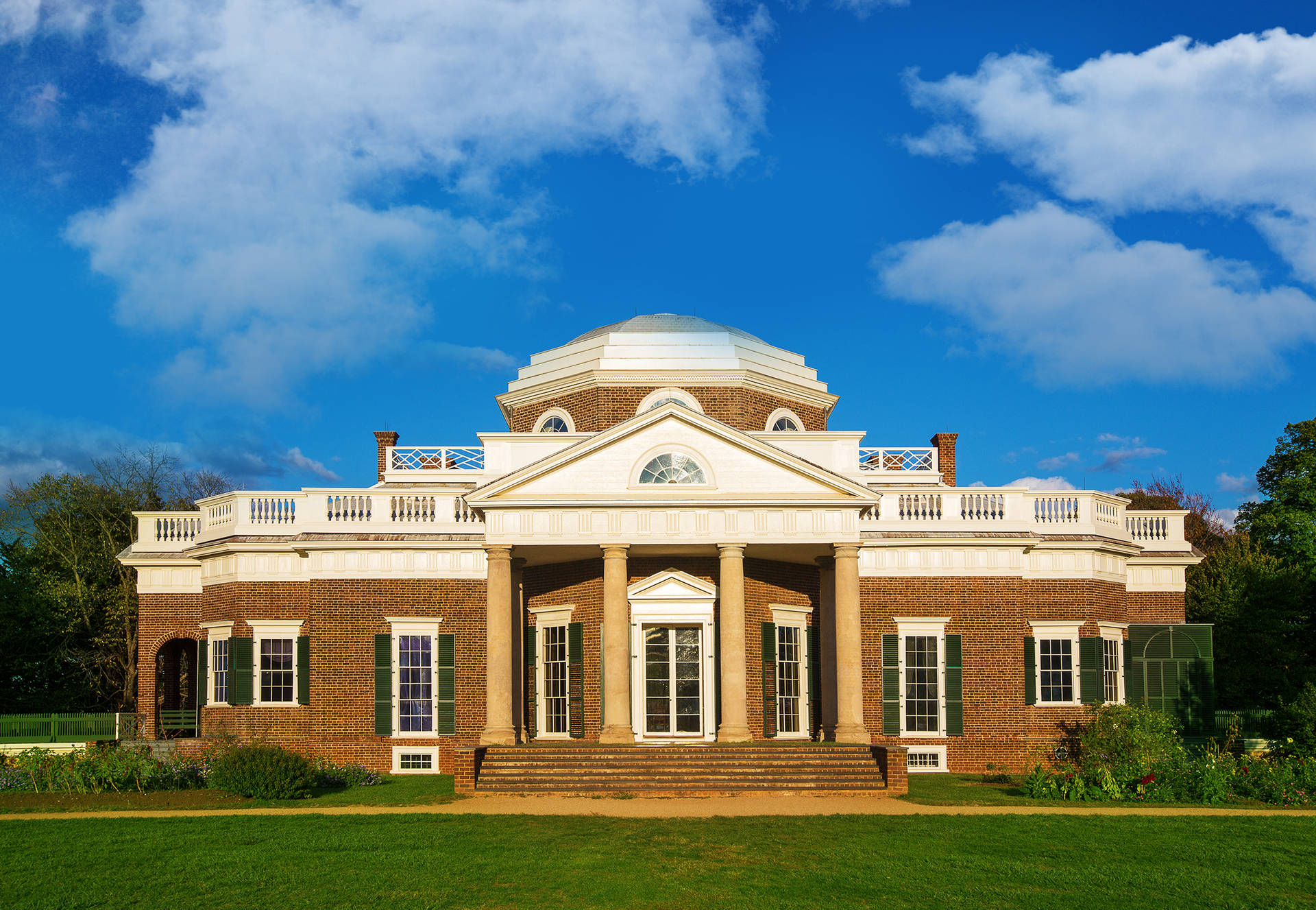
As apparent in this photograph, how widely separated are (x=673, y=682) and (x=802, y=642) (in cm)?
380

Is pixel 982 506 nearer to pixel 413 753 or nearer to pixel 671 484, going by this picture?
pixel 671 484

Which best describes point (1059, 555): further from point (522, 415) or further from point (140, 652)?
point (140, 652)

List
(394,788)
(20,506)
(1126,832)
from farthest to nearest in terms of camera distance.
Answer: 1. (20,506)
2. (394,788)
3. (1126,832)

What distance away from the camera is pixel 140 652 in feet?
98.2

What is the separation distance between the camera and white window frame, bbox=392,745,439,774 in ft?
91.3

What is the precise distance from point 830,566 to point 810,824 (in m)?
9.89

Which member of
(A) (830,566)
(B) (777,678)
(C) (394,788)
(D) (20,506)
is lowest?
(C) (394,788)

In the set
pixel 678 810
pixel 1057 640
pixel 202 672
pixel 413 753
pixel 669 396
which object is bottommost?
pixel 413 753

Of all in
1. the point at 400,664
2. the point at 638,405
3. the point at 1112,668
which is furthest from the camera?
the point at 638,405

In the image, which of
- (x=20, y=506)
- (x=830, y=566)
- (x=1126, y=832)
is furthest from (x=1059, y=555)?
(x=20, y=506)

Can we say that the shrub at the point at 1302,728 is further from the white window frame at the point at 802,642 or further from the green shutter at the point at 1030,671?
the white window frame at the point at 802,642

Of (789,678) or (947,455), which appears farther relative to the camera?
(947,455)

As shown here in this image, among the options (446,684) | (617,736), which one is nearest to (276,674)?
(446,684)

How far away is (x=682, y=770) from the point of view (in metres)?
22.0
